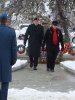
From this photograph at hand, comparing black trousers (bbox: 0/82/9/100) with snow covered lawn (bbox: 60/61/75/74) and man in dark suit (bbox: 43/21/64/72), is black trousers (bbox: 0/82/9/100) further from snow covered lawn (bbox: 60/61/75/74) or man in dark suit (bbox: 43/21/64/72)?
man in dark suit (bbox: 43/21/64/72)

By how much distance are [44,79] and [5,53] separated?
5.01 meters

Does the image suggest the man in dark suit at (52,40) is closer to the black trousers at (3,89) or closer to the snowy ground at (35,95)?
the snowy ground at (35,95)

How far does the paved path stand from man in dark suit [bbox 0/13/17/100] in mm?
3059

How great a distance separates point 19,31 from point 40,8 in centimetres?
1869

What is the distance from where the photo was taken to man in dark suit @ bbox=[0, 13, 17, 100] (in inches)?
317

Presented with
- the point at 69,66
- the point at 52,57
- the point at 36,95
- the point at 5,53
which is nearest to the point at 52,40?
the point at 52,57

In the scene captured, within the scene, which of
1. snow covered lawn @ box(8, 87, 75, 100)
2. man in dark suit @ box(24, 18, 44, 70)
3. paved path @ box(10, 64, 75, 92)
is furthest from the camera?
man in dark suit @ box(24, 18, 44, 70)

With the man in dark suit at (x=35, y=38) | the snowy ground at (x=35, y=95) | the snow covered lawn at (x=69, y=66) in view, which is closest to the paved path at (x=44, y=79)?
the snow covered lawn at (x=69, y=66)

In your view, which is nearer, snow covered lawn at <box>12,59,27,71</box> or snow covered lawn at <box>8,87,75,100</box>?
snow covered lawn at <box>8,87,75,100</box>

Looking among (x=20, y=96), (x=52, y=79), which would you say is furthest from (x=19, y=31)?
(x=20, y=96)

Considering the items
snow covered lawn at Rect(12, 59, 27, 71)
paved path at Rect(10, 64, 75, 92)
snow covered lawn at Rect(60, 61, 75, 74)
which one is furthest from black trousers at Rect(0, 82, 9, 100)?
snow covered lawn at Rect(12, 59, 27, 71)

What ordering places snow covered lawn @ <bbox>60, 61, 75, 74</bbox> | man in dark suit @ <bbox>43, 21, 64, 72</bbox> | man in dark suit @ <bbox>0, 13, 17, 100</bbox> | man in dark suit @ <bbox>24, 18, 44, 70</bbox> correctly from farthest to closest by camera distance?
1. man in dark suit @ <bbox>24, 18, 44, 70</bbox>
2. man in dark suit @ <bbox>43, 21, 64, 72</bbox>
3. snow covered lawn @ <bbox>60, 61, 75, 74</bbox>
4. man in dark suit @ <bbox>0, 13, 17, 100</bbox>

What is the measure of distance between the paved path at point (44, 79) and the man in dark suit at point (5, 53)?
10.0 ft

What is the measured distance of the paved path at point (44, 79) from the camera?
11516 mm
